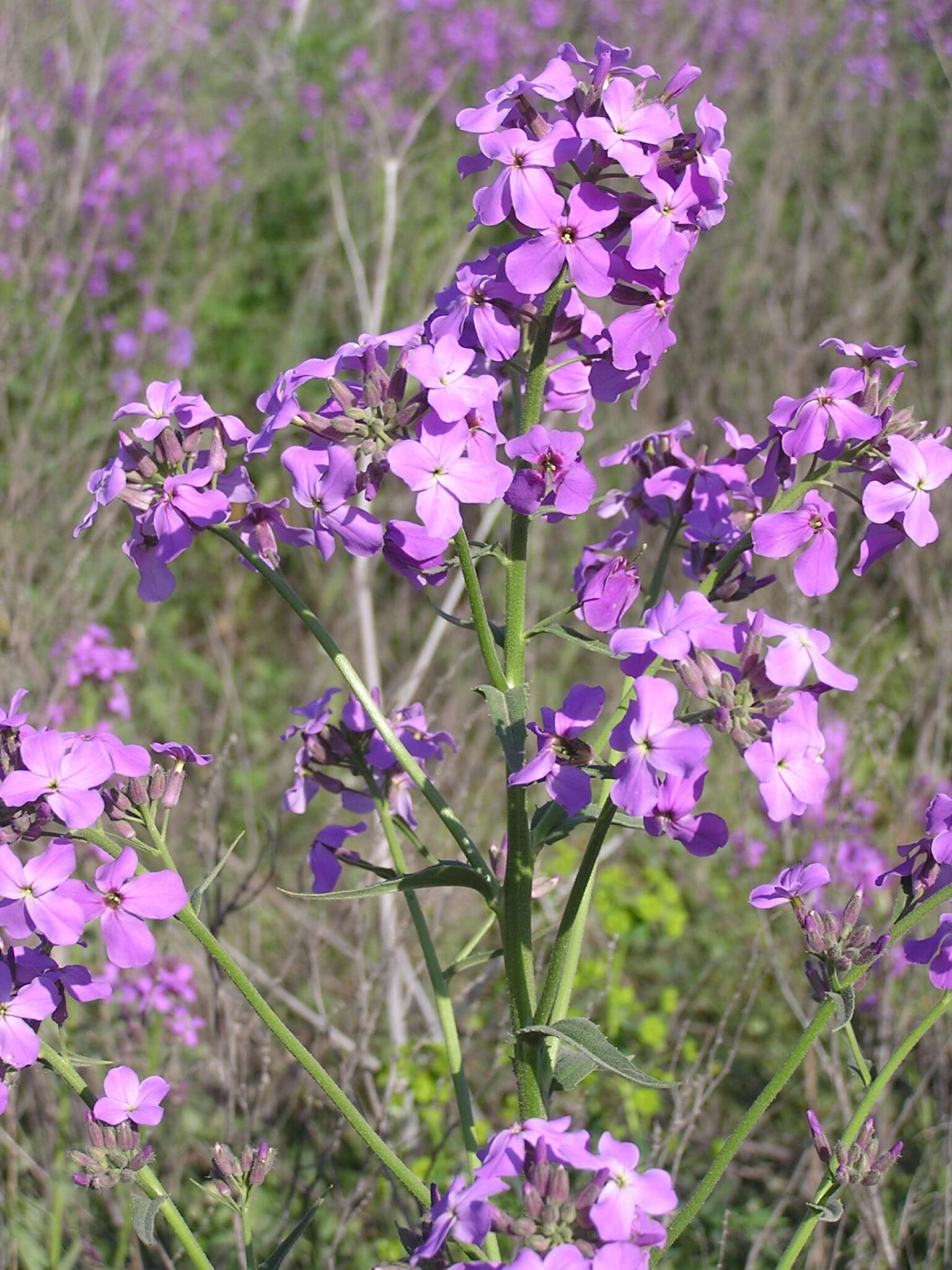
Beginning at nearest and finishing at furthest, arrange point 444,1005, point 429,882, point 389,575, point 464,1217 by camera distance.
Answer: point 464,1217
point 429,882
point 444,1005
point 389,575

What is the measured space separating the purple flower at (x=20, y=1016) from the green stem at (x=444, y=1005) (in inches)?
19.1

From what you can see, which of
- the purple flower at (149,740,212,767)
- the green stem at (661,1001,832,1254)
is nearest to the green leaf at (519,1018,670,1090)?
the green stem at (661,1001,832,1254)

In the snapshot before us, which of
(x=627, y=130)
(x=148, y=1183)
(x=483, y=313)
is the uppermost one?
(x=627, y=130)

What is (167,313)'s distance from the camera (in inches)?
232

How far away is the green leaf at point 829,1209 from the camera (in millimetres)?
1373

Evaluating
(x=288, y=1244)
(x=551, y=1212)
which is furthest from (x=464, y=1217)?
(x=288, y=1244)

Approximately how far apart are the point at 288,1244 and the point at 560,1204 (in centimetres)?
42

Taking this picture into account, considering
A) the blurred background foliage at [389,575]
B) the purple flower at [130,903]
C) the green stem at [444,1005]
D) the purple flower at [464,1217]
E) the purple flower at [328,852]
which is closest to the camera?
the purple flower at [464,1217]

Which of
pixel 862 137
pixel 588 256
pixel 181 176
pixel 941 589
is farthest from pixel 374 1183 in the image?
pixel 862 137

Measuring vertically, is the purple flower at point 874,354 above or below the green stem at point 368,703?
above

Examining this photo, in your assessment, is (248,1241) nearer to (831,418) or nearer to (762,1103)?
(762,1103)

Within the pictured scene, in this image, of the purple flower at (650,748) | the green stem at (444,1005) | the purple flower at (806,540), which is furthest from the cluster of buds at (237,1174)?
the purple flower at (806,540)

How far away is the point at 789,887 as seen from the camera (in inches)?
56.7

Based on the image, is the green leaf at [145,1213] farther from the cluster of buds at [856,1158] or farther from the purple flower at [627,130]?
the purple flower at [627,130]
